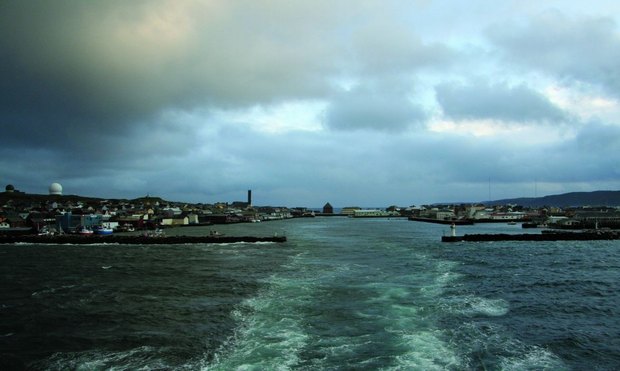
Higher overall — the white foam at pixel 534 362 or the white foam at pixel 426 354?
the white foam at pixel 426 354

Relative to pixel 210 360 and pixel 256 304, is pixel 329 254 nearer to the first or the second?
pixel 256 304

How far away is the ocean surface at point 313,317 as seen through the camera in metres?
12.7

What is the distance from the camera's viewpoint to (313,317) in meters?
17.1

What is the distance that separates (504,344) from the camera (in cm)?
1388

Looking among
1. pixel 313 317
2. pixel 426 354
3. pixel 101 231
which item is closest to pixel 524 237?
pixel 313 317

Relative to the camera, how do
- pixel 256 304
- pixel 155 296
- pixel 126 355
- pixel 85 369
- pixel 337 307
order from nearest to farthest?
pixel 85 369 < pixel 126 355 < pixel 337 307 < pixel 256 304 < pixel 155 296

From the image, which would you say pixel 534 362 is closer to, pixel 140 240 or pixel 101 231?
pixel 140 240

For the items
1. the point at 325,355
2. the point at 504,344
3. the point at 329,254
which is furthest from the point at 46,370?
the point at 329,254

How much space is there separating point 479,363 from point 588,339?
5461 mm

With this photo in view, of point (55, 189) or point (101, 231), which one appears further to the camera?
point (55, 189)

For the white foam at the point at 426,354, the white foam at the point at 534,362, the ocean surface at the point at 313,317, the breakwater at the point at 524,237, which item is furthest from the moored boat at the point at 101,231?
the white foam at the point at 534,362

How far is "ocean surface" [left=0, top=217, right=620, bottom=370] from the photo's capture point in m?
12.7

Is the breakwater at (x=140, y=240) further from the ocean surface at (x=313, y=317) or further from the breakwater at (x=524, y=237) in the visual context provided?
the ocean surface at (x=313, y=317)

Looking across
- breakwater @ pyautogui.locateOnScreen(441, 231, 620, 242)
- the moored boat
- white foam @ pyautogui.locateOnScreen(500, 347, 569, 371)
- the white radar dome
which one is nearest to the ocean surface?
white foam @ pyautogui.locateOnScreen(500, 347, 569, 371)
